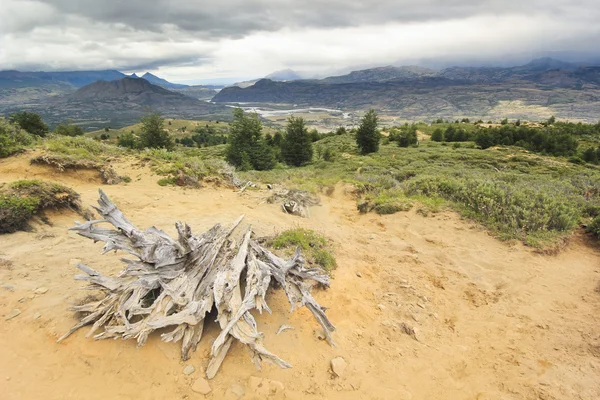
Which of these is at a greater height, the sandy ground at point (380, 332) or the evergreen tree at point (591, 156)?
the sandy ground at point (380, 332)

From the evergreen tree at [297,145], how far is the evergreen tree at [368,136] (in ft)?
18.0

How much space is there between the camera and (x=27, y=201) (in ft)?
21.1

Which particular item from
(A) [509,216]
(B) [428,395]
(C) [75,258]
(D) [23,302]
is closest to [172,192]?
(C) [75,258]

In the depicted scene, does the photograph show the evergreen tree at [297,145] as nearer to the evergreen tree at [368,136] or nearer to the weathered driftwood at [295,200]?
the evergreen tree at [368,136]

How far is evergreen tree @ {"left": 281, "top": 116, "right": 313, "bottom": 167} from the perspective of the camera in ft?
85.5

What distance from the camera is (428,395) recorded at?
3.71m

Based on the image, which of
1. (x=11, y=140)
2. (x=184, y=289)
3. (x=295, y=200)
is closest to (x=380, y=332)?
(x=184, y=289)

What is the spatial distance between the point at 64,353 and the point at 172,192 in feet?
24.7

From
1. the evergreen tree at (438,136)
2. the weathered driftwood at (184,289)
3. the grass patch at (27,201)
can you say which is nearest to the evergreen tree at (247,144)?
the grass patch at (27,201)

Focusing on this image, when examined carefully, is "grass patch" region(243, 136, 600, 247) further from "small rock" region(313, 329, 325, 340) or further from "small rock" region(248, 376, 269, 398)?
"small rock" region(248, 376, 269, 398)

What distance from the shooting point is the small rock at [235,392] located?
343 cm

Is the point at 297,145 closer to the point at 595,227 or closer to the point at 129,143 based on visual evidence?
the point at 595,227

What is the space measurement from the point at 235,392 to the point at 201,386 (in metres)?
0.41

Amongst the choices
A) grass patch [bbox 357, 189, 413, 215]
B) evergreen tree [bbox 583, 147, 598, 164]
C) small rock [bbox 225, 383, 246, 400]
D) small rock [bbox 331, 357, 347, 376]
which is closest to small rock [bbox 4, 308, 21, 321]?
small rock [bbox 225, 383, 246, 400]
